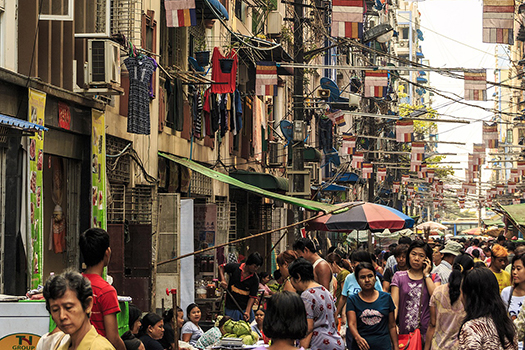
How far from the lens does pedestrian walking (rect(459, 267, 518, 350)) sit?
5820 millimetres

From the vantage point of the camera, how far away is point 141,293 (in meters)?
14.1

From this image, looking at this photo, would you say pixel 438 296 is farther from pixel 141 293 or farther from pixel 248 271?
pixel 141 293

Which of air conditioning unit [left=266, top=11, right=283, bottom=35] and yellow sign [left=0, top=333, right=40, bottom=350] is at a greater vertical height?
air conditioning unit [left=266, top=11, right=283, bottom=35]

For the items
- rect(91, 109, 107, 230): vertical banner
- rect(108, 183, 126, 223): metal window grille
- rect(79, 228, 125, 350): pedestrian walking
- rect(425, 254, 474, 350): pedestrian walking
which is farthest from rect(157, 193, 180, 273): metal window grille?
rect(79, 228, 125, 350): pedestrian walking

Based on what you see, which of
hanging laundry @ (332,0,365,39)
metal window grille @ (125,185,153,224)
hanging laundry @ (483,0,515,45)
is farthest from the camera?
hanging laundry @ (332,0,365,39)

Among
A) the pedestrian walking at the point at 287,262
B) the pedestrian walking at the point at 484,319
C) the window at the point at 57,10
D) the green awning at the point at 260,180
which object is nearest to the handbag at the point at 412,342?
the pedestrian walking at the point at 287,262

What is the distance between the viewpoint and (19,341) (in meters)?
7.24

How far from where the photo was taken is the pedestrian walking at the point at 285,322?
5344 millimetres

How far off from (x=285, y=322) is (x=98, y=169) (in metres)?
7.95

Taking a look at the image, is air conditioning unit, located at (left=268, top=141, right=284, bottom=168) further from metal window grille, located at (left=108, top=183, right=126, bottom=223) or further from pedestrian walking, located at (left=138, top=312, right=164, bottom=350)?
pedestrian walking, located at (left=138, top=312, right=164, bottom=350)

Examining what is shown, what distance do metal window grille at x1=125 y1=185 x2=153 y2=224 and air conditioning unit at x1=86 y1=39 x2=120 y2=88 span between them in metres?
3.25

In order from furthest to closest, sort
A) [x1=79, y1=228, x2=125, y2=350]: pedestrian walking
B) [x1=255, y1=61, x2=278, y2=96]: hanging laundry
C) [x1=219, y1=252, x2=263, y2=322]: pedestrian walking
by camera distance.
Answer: [x1=255, y1=61, x2=278, y2=96]: hanging laundry < [x1=219, y1=252, x2=263, y2=322]: pedestrian walking < [x1=79, y1=228, x2=125, y2=350]: pedestrian walking

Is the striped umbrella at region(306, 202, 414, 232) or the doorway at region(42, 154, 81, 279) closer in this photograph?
the doorway at region(42, 154, 81, 279)

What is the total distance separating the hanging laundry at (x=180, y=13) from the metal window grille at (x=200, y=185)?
529 cm
